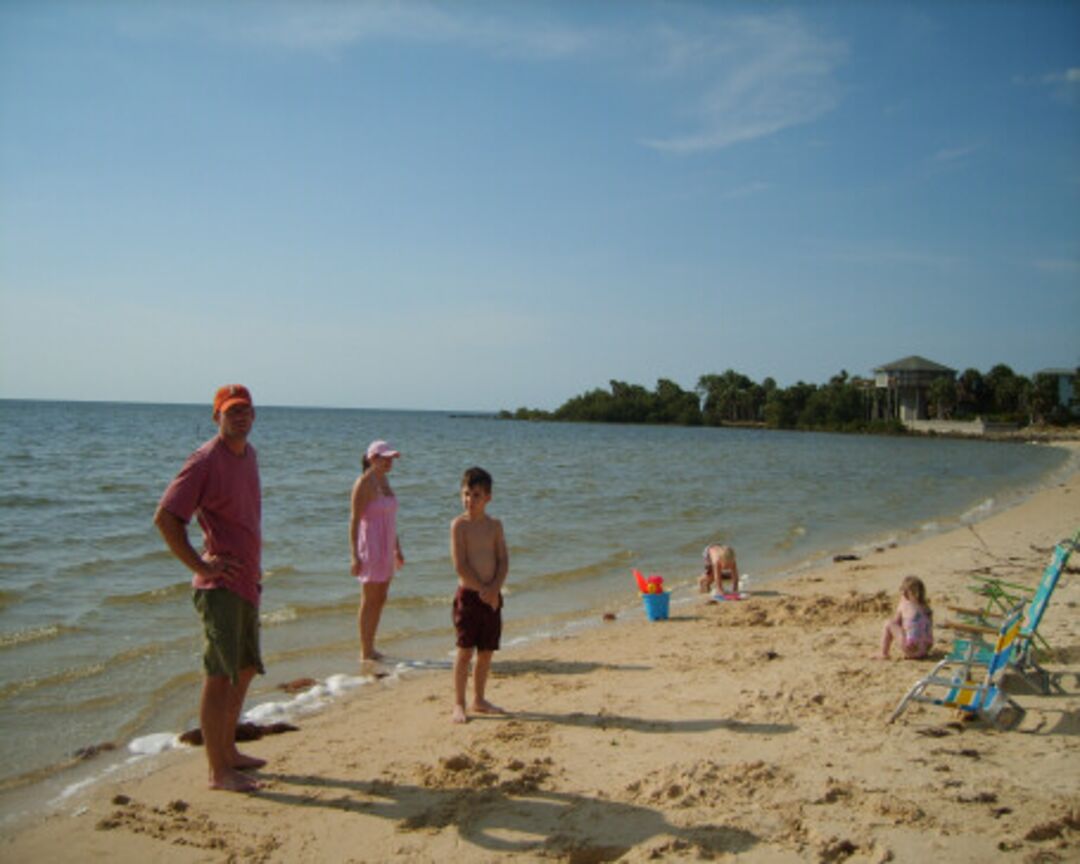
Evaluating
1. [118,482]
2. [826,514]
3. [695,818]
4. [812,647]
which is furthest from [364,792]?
[118,482]

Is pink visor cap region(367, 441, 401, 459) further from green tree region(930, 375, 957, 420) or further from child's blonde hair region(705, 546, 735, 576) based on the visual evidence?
green tree region(930, 375, 957, 420)

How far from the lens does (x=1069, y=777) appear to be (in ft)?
12.8

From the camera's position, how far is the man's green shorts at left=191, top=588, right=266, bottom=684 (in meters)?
4.03

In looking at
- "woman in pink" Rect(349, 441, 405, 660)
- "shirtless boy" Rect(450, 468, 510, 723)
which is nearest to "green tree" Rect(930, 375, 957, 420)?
"woman in pink" Rect(349, 441, 405, 660)

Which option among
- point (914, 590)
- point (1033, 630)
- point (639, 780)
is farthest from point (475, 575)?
point (1033, 630)

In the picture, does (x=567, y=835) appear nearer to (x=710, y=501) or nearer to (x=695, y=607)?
(x=695, y=607)

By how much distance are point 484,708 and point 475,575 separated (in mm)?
956

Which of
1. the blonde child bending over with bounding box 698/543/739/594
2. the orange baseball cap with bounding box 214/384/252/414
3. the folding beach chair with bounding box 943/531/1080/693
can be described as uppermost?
the orange baseball cap with bounding box 214/384/252/414

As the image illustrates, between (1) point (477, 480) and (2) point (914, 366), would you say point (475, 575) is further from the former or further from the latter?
(2) point (914, 366)

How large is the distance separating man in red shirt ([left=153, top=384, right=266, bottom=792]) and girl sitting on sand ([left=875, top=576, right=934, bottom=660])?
4.62 metres

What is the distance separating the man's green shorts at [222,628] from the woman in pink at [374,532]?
8.26ft

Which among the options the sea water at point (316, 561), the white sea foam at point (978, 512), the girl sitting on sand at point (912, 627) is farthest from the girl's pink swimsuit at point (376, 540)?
the white sea foam at point (978, 512)

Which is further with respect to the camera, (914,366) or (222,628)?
(914,366)

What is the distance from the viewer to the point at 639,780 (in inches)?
163
